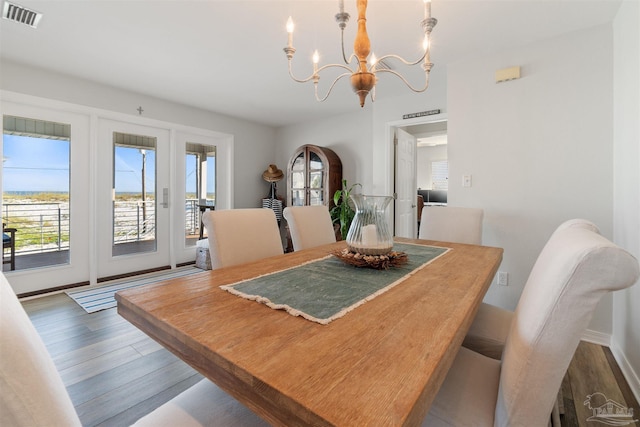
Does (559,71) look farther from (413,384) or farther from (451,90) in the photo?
(413,384)

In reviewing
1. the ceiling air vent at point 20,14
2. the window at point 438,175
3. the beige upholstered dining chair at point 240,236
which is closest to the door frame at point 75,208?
the ceiling air vent at point 20,14

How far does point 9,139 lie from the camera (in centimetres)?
288

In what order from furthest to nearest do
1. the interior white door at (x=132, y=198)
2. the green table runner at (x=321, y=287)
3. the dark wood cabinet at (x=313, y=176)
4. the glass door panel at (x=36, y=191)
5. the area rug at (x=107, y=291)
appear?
the dark wood cabinet at (x=313, y=176), the interior white door at (x=132, y=198), the glass door panel at (x=36, y=191), the area rug at (x=107, y=291), the green table runner at (x=321, y=287)

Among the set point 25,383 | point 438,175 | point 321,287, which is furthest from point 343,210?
point 438,175

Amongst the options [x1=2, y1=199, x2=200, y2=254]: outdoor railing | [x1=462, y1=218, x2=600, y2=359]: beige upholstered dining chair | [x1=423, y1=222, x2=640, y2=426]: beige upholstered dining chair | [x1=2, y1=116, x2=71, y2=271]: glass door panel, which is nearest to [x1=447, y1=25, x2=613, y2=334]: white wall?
[x1=462, y1=218, x2=600, y2=359]: beige upholstered dining chair

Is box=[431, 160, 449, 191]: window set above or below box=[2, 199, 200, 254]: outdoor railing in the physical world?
above

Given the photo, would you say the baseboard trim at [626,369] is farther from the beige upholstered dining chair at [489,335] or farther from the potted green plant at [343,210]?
the potted green plant at [343,210]

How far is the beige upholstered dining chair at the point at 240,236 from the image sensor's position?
4.80ft

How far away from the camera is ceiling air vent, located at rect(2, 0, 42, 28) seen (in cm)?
195

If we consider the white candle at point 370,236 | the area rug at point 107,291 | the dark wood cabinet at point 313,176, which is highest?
the dark wood cabinet at point 313,176

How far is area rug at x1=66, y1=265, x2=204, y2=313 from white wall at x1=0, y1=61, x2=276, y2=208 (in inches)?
60.1

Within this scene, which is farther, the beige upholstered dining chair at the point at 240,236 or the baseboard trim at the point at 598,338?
the baseboard trim at the point at 598,338

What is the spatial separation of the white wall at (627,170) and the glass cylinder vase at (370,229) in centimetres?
147

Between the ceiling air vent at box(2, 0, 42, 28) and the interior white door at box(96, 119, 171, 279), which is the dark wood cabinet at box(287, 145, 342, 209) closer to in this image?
Answer: the interior white door at box(96, 119, 171, 279)
